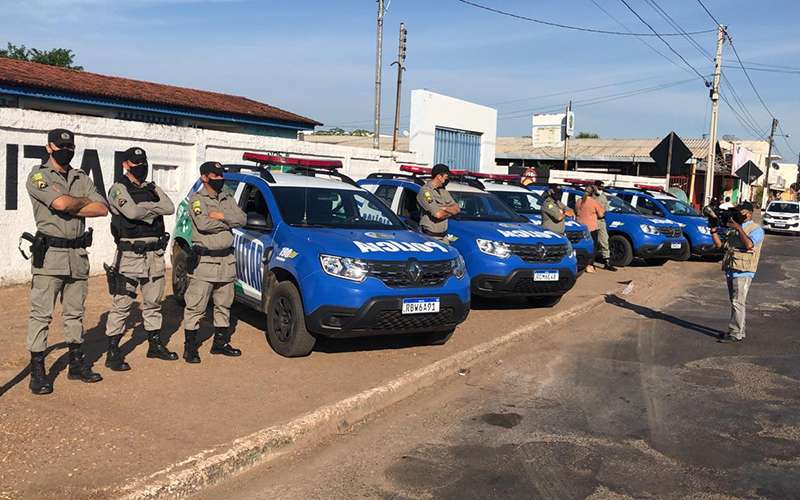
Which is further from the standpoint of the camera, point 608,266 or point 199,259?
point 608,266

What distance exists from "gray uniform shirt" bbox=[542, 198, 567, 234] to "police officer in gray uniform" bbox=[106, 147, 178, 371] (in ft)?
24.9

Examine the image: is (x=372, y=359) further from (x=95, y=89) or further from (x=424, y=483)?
(x=95, y=89)

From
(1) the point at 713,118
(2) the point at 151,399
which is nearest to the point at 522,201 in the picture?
(2) the point at 151,399

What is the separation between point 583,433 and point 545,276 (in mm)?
4343

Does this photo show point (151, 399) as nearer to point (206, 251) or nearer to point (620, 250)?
point (206, 251)

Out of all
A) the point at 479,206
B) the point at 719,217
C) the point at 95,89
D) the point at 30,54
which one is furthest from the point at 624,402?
the point at 30,54

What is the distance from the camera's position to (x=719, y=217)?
8.73 meters

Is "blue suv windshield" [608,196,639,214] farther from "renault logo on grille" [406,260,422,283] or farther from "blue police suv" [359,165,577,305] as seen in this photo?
"renault logo on grille" [406,260,422,283]

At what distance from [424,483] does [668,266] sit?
14248 millimetres

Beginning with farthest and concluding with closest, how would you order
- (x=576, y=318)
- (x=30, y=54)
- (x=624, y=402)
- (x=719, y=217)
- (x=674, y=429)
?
(x=30, y=54) < (x=576, y=318) < (x=719, y=217) < (x=624, y=402) < (x=674, y=429)

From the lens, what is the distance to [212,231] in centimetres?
639

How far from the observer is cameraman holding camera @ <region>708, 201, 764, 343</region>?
8.41 meters

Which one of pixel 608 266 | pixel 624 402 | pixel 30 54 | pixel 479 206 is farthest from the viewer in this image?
pixel 30 54

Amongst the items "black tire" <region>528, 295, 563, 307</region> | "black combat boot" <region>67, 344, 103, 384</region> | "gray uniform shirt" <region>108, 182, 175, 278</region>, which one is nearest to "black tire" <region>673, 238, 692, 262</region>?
"black tire" <region>528, 295, 563, 307</region>
